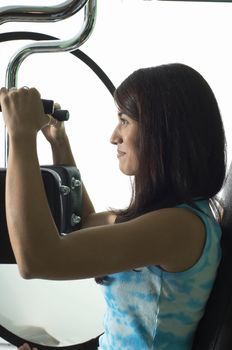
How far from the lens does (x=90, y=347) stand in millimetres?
1480

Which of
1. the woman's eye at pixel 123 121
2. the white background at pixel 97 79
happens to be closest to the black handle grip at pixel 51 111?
the woman's eye at pixel 123 121

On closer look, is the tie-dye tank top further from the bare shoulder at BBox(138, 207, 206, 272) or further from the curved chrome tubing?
the curved chrome tubing

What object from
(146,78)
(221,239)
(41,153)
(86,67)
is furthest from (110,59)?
(221,239)

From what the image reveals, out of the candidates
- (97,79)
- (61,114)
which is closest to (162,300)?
(61,114)

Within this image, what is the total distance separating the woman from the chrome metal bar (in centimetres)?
12

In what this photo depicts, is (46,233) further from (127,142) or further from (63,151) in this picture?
(63,151)

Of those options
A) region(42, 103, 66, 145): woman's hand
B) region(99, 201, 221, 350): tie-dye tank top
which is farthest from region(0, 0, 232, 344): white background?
region(99, 201, 221, 350): tie-dye tank top

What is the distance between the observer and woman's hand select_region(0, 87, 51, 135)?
76 centimetres

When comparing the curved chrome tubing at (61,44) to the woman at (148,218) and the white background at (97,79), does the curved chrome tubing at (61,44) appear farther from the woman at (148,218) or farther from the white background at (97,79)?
the white background at (97,79)

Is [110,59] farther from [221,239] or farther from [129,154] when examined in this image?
[221,239]

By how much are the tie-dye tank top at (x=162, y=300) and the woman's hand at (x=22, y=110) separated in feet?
0.95

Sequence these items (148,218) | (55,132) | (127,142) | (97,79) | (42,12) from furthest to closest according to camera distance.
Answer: (97,79), (55,132), (127,142), (148,218), (42,12)

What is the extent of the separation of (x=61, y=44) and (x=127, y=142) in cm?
21

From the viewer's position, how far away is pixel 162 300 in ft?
2.81
